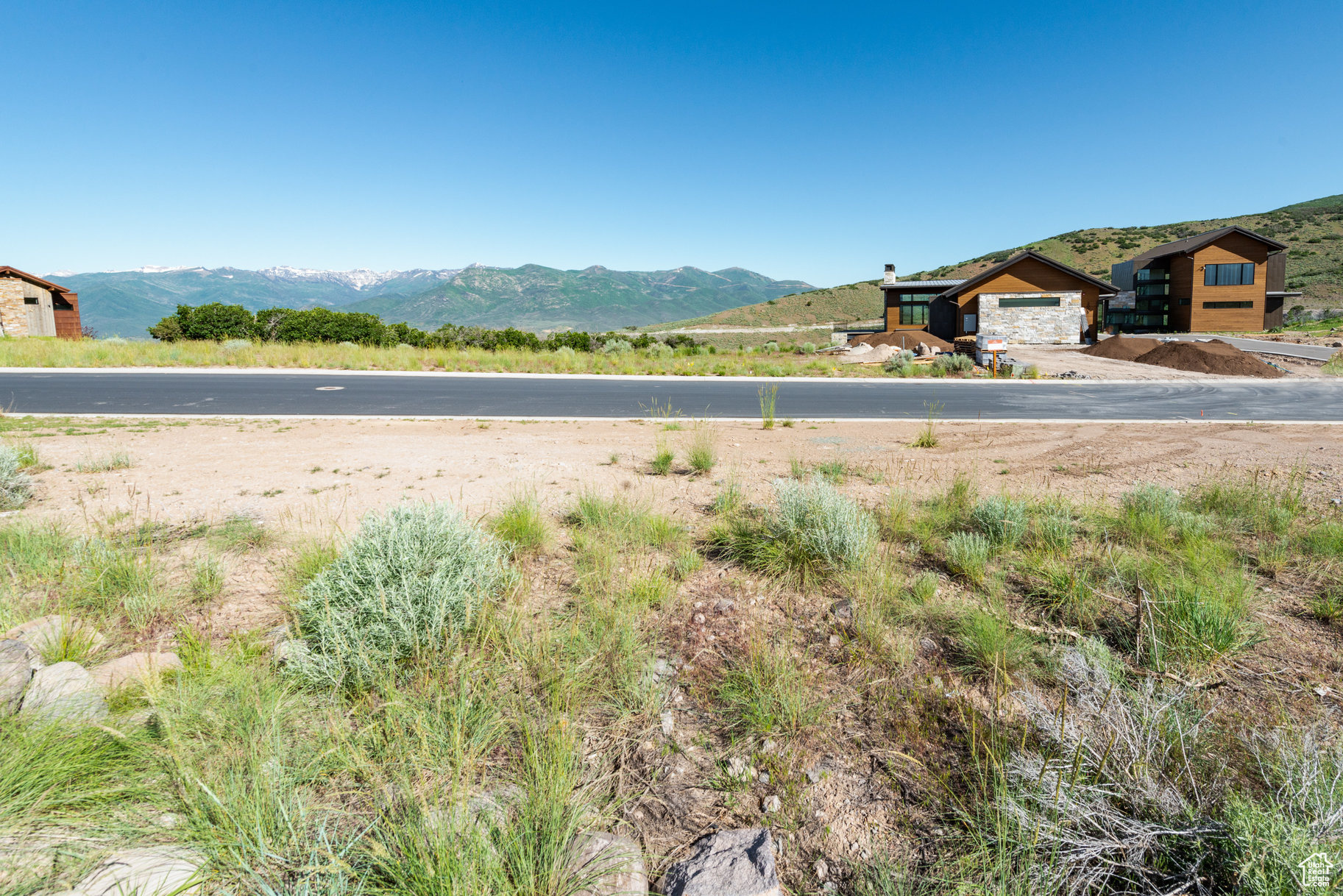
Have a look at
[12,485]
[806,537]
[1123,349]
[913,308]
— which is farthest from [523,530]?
[913,308]

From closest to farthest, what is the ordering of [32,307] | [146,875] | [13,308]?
[146,875] < [13,308] < [32,307]

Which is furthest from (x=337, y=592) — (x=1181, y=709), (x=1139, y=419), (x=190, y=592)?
(x=1139, y=419)

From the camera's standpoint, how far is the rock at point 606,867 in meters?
2.24

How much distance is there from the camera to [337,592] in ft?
12.0

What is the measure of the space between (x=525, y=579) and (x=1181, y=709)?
149 inches

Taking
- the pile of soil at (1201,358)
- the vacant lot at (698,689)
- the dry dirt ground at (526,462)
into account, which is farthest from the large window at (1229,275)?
the vacant lot at (698,689)

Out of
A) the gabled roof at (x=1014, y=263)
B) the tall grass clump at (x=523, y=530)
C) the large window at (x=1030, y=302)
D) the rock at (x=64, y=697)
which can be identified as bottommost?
the rock at (x=64, y=697)

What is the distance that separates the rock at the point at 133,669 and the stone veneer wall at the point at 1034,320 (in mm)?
42202

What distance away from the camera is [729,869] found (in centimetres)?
235

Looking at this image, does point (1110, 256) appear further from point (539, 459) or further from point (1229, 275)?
point (539, 459)

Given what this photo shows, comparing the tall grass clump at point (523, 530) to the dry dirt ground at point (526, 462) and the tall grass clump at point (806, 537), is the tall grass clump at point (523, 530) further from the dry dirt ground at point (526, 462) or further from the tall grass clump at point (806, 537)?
the tall grass clump at point (806, 537)

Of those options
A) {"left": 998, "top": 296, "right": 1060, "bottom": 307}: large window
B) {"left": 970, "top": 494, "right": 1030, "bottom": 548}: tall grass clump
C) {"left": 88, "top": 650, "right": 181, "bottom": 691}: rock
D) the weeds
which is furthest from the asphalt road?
{"left": 998, "top": 296, "right": 1060, "bottom": 307}: large window

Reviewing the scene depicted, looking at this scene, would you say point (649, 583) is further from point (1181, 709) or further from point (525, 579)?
point (1181, 709)

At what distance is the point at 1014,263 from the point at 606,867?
44.2 metres
